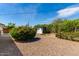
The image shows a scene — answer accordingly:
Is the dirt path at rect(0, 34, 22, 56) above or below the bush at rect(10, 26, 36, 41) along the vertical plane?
below

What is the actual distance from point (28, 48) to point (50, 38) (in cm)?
46

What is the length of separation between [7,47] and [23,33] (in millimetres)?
398

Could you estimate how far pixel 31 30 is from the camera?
24.3 feet

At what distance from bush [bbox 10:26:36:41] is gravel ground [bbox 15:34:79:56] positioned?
113 millimetres

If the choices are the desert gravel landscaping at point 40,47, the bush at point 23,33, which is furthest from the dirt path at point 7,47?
the bush at point 23,33

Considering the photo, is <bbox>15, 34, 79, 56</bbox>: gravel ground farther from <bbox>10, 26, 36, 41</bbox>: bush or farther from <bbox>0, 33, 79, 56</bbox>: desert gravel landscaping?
<bbox>10, 26, 36, 41</bbox>: bush

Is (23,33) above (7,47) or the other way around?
above

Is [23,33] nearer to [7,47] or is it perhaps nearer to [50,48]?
[7,47]

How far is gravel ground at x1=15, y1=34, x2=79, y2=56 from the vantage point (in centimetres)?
732

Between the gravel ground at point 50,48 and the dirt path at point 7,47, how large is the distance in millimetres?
91

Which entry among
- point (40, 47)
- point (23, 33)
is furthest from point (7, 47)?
point (40, 47)

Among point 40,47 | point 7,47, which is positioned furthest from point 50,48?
point 7,47

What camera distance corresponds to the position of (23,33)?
7.40 m

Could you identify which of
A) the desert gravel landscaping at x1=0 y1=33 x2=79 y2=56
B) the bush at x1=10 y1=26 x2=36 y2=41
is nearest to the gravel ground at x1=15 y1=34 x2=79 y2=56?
the desert gravel landscaping at x1=0 y1=33 x2=79 y2=56
